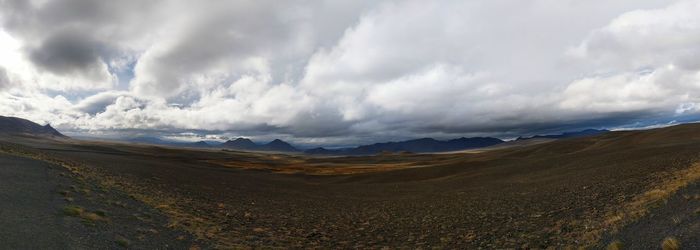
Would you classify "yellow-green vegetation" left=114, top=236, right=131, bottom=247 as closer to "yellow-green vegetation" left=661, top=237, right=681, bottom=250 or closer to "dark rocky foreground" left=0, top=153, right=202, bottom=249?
"dark rocky foreground" left=0, top=153, right=202, bottom=249

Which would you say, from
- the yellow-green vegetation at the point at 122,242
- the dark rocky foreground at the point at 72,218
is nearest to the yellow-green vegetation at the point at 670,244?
the dark rocky foreground at the point at 72,218

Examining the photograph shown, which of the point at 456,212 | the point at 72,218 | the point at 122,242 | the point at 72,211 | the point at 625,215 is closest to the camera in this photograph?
the point at 122,242

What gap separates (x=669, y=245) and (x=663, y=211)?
16.6ft

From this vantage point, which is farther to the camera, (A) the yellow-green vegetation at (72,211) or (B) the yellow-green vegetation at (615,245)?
(A) the yellow-green vegetation at (72,211)

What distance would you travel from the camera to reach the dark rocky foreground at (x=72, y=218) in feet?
37.9

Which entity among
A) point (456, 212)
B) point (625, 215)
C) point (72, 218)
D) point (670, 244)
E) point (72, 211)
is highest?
point (72, 211)

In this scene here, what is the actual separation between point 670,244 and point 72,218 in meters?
19.1

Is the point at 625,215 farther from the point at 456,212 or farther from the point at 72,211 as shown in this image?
the point at 72,211

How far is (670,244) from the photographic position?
376 inches

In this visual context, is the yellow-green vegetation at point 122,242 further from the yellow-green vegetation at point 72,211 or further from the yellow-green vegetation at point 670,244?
the yellow-green vegetation at point 670,244

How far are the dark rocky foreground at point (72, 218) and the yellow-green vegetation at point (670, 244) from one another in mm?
14976

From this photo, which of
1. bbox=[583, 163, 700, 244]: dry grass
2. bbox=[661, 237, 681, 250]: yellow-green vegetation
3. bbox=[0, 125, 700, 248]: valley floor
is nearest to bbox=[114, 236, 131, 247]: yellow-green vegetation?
bbox=[0, 125, 700, 248]: valley floor

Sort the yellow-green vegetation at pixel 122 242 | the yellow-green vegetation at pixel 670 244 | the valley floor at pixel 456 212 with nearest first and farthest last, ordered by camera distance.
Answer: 1. the yellow-green vegetation at pixel 670 244
2. the yellow-green vegetation at pixel 122 242
3. the valley floor at pixel 456 212

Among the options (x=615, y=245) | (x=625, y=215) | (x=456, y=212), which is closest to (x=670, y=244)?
(x=615, y=245)
